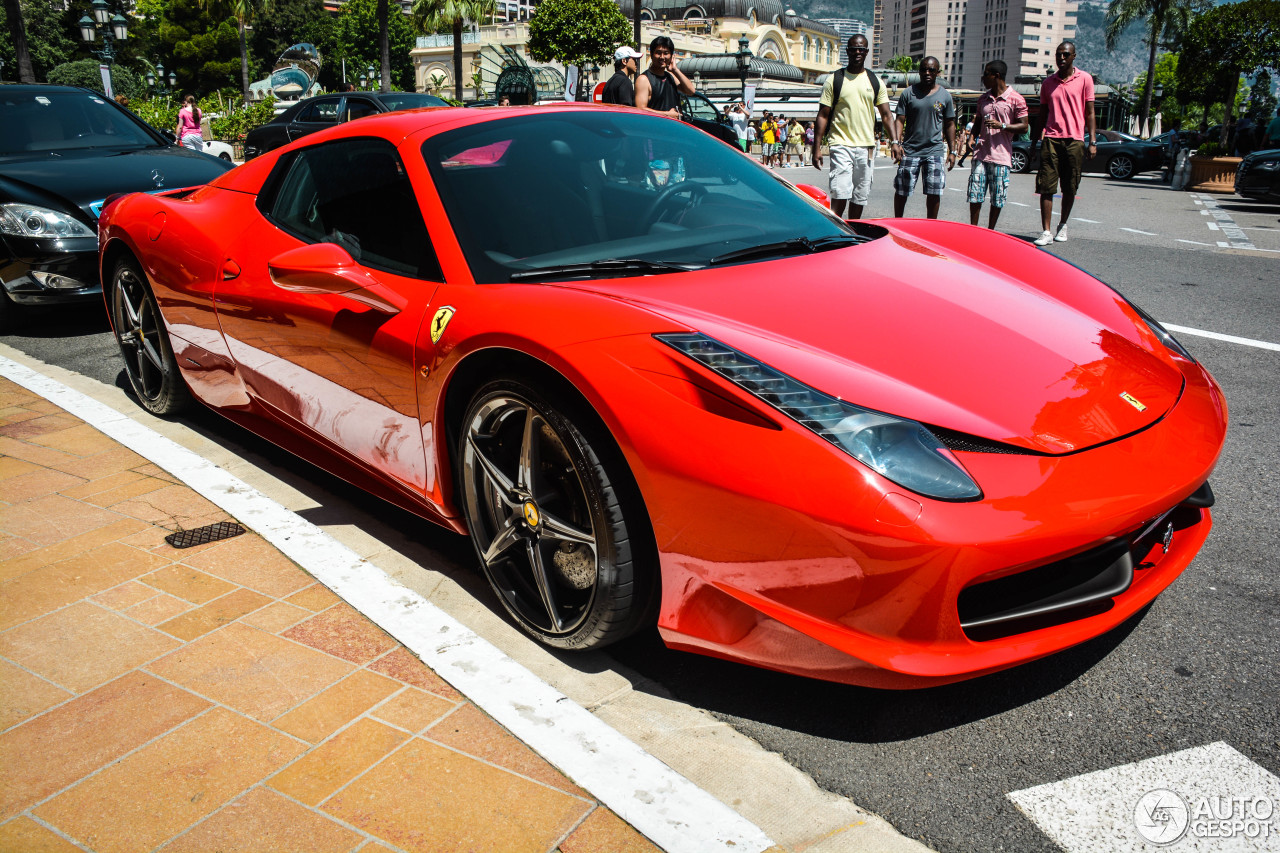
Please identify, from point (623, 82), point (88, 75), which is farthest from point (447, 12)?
point (623, 82)

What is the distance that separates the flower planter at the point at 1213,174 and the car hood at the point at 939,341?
18.1 metres

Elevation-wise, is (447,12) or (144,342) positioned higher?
(447,12)

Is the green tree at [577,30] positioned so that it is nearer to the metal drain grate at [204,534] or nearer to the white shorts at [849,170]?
the white shorts at [849,170]

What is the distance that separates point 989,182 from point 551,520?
8.00 meters

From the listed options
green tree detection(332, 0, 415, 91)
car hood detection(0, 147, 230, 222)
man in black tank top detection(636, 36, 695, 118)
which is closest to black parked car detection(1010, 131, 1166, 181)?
man in black tank top detection(636, 36, 695, 118)

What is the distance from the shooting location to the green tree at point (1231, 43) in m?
23.8

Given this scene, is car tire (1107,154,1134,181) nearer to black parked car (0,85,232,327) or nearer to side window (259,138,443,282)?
black parked car (0,85,232,327)

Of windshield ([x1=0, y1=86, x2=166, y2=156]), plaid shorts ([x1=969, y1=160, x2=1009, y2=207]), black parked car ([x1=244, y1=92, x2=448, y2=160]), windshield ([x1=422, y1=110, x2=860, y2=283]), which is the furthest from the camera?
black parked car ([x1=244, y1=92, x2=448, y2=160])

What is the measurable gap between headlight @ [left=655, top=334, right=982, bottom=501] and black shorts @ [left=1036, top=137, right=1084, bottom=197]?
7.71 metres

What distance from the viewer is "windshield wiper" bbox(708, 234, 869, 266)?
2670 millimetres

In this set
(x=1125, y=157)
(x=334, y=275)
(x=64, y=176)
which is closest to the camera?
(x=334, y=275)

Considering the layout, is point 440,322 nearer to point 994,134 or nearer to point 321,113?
point 994,134

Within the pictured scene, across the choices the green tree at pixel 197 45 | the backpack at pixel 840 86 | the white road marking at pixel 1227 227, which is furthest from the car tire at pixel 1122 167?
the green tree at pixel 197 45

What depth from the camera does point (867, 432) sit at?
188 cm
